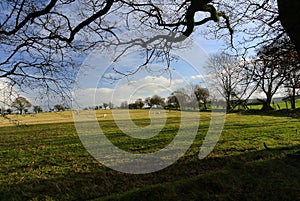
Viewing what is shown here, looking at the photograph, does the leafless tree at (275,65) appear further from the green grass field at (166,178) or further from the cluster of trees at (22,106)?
the cluster of trees at (22,106)

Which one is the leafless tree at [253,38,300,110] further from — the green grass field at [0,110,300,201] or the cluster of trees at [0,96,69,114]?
the cluster of trees at [0,96,69,114]

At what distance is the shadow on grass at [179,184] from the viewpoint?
439 cm

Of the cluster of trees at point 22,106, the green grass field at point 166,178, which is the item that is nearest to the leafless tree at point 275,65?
the green grass field at point 166,178

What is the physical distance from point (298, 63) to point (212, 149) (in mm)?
5238

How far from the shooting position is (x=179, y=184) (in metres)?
4.90

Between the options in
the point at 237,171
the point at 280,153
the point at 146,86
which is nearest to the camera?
A: the point at 237,171

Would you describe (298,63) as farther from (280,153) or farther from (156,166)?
(156,166)

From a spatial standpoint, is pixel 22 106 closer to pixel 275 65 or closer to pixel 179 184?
pixel 179 184

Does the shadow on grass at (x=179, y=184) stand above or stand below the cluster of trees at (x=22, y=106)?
below

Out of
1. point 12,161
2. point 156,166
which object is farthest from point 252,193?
point 12,161

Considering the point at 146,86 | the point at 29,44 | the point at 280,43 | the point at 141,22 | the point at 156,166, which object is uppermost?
the point at 141,22

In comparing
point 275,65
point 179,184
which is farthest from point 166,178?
point 275,65

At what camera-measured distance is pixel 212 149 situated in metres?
9.38

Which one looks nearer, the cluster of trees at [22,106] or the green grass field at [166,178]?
the green grass field at [166,178]
